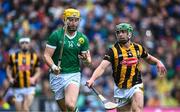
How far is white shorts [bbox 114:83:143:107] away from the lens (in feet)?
47.5

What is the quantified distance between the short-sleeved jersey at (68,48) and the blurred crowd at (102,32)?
5.58 metres

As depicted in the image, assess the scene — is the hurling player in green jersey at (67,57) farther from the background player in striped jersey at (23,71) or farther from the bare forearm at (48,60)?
the background player in striped jersey at (23,71)

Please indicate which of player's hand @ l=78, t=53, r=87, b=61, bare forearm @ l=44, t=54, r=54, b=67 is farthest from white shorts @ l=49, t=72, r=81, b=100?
bare forearm @ l=44, t=54, r=54, b=67

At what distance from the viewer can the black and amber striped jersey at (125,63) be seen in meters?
14.4

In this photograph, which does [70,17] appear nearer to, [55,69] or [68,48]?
[68,48]

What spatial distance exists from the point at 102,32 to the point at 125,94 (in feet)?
29.2

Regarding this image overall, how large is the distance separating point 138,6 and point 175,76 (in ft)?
9.40

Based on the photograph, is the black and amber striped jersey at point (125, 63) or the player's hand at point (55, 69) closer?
the black and amber striped jersey at point (125, 63)

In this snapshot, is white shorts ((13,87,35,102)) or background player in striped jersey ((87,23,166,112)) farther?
white shorts ((13,87,35,102))

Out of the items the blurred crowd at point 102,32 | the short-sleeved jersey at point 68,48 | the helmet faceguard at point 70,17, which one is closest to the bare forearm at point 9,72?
the blurred crowd at point 102,32

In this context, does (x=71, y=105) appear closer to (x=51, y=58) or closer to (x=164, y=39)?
(x=51, y=58)

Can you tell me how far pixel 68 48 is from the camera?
14898 millimetres

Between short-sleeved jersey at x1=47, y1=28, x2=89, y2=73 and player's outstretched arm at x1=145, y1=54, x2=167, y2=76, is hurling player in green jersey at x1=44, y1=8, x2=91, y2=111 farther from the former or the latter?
player's outstretched arm at x1=145, y1=54, x2=167, y2=76

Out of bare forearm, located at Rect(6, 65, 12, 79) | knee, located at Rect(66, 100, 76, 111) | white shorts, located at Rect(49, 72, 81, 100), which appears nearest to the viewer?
knee, located at Rect(66, 100, 76, 111)
